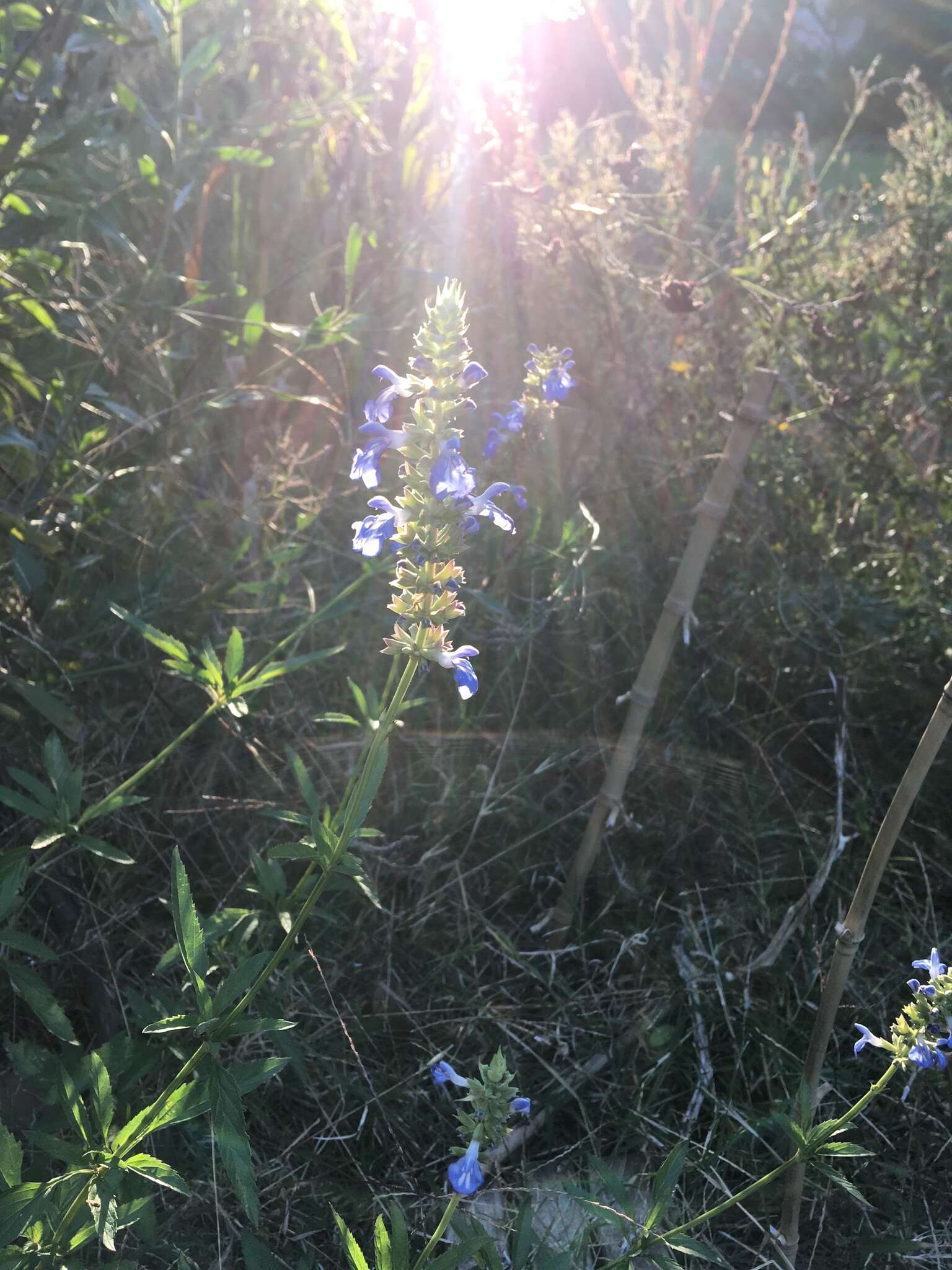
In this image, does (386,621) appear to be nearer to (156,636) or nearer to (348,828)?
(156,636)

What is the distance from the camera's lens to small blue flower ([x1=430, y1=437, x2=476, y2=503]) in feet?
3.88

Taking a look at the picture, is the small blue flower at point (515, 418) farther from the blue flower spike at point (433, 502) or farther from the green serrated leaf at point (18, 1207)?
the green serrated leaf at point (18, 1207)

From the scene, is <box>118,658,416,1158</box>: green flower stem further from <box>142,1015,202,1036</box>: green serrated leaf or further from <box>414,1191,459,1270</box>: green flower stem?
<box>414,1191,459,1270</box>: green flower stem

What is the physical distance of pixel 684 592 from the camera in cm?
192

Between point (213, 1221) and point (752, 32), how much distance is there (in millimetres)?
10823

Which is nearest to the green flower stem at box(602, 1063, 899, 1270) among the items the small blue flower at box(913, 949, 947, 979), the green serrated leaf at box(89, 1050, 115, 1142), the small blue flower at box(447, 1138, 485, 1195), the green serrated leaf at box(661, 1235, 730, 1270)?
the green serrated leaf at box(661, 1235, 730, 1270)

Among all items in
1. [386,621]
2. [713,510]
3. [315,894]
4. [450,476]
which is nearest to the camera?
[450,476]

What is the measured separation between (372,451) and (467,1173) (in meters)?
0.87

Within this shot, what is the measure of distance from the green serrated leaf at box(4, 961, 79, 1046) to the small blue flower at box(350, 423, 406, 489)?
0.86 m

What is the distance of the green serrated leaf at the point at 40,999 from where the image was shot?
4.94 ft

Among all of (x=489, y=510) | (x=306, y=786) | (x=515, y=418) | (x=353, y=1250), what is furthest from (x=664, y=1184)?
(x=515, y=418)

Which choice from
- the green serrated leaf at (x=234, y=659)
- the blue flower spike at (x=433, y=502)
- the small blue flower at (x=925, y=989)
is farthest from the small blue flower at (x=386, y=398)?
the small blue flower at (x=925, y=989)

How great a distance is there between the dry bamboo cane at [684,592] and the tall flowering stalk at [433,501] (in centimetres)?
69

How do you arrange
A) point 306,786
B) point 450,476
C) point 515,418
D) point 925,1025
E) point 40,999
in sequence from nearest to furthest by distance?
point 450,476 < point 925,1025 < point 40,999 < point 306,786 < point 515,418
